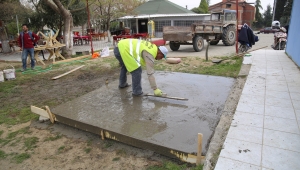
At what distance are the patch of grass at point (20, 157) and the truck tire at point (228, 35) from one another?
427 inches

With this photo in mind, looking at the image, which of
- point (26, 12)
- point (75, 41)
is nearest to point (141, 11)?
point (75, 41)

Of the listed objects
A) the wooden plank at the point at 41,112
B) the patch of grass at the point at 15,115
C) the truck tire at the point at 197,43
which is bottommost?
the patch of grass at the point at 15,115

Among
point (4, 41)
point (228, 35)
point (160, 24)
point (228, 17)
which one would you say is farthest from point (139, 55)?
point (160, 24)

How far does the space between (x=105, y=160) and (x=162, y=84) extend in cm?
242

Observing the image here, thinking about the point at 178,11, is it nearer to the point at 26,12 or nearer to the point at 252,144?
the point at 26,12

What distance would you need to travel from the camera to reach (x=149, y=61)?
3.62 m

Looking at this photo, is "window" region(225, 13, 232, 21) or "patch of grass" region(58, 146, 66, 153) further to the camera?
"window" region(225, 13, 232, 21)

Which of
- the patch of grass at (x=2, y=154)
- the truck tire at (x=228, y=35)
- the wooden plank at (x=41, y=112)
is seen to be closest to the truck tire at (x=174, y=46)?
the truck tire at (x=228, y=35)

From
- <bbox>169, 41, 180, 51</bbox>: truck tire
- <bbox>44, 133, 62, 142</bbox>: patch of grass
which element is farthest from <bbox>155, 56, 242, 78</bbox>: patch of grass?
<bbox>44, 133, 62, 142</bbox>: patch of grass

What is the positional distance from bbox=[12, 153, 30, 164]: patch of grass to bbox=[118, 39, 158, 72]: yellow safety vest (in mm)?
1953

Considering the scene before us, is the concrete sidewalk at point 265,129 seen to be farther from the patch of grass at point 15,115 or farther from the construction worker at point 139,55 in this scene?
the patch of grass at point 15,115

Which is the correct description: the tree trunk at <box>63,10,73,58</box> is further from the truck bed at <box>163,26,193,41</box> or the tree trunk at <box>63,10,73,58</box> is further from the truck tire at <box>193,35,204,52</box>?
the truck tire at <box>193,35,204,52</box>

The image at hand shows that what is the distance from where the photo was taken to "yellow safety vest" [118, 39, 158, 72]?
143 inches

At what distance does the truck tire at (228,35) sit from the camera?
11.4 m
